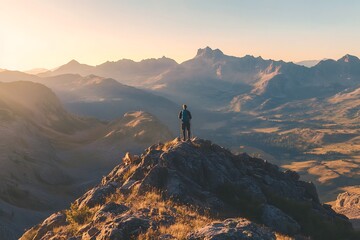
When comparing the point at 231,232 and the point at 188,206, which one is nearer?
the point at 231,232

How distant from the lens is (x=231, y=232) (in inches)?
532

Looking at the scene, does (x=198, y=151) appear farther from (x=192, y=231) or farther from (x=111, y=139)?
(x=111, y=139)

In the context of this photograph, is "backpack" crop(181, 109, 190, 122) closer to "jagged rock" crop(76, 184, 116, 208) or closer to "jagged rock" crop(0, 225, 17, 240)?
"jagged rock" crop(76, 184, 116, 208)

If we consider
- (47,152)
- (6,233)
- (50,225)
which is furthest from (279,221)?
(47,152)

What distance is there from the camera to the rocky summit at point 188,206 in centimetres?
1523

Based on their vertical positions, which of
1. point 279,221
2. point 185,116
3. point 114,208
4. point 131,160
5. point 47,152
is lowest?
point 47,152

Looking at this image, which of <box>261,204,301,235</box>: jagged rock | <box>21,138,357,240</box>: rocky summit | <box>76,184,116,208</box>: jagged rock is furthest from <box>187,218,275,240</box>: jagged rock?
<box>76,184,116,208</box>: jagged rock

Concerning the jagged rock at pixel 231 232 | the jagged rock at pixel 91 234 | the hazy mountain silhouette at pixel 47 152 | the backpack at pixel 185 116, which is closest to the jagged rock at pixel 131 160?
the backpack at pixel 185 116

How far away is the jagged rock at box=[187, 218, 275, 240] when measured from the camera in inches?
525

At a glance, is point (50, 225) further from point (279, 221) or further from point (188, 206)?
point (279, 221)

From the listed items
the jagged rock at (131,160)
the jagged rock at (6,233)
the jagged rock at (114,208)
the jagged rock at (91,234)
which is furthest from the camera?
the jagged rock at (6,233)

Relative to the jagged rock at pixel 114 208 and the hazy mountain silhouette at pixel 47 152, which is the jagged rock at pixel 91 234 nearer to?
the jagged rock at pixel 114 208

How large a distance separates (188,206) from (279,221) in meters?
7.04

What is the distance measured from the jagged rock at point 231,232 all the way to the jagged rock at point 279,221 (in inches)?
425
